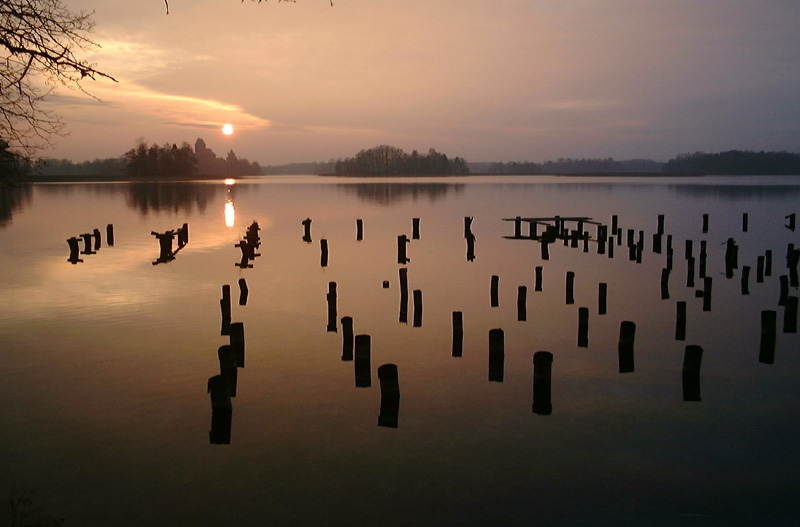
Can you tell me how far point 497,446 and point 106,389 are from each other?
7156 millimetres

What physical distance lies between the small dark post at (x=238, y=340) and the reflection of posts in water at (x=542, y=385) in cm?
569

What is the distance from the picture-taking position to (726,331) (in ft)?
51.7

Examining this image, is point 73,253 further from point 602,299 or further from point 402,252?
point 602,299

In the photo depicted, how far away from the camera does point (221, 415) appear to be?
926cm

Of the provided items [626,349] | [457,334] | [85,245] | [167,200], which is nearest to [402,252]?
[457,334]

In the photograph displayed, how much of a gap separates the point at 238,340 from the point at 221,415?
10.9ft

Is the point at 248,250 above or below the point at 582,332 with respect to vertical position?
above

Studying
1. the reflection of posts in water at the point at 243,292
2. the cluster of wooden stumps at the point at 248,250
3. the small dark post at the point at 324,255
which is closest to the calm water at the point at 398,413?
the reflection of posts in water at the point at 243,292

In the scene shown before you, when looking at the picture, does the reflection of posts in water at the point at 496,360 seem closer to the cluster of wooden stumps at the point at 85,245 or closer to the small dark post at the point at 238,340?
the small dark post at the point at 238,340

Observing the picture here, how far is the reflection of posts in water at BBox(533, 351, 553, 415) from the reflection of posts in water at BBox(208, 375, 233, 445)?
4.78 metres

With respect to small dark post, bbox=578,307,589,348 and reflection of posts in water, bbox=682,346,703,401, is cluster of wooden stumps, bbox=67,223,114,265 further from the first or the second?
reflection of posts in water, bbox=682,346,703,401

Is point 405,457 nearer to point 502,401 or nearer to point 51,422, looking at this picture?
point 502,401

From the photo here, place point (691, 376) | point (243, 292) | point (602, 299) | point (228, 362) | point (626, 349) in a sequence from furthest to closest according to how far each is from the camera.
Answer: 1. point (243, 292)
2. point (602, 299)
3. point (626, 349)
4. point (691, 376)
5. point (228, 362)

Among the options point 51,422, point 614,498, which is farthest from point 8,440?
point 614,498
